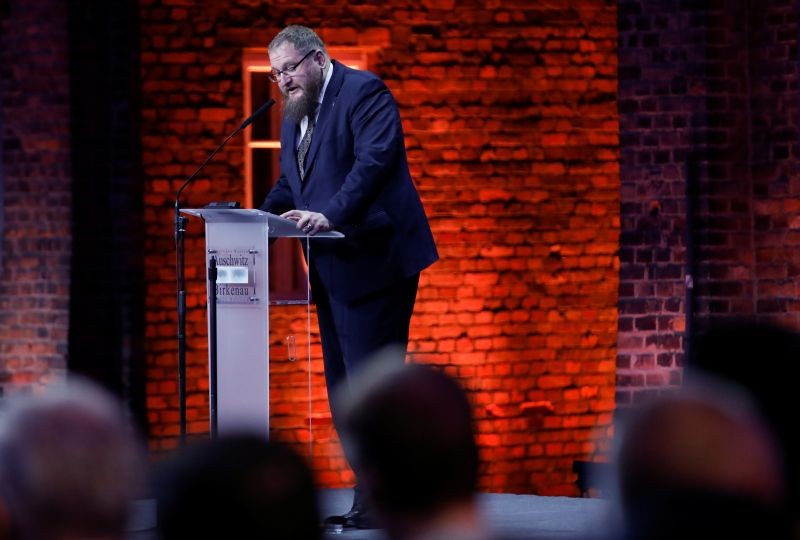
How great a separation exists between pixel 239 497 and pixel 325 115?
313 cm

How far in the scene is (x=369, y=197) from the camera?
14.1 feet

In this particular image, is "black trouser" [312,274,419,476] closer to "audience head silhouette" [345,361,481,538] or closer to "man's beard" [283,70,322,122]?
"man's beard" [283,70,322,122]

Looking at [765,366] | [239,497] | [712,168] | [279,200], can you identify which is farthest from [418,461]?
[712,168]

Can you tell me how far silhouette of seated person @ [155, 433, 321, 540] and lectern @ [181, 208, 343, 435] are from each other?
284 centimetres

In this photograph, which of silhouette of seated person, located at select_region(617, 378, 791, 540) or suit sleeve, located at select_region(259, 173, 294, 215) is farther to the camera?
suit sleeve, located at select_region(259, 173, 294, 215)

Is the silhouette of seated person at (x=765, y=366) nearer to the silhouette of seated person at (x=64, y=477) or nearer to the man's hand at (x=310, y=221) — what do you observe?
the silhouette of seated person at (x=64, y=477)

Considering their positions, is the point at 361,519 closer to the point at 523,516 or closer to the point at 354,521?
the point at 354,521

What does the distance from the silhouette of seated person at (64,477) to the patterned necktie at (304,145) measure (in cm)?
295

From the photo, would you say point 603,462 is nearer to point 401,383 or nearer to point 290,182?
point 290,182

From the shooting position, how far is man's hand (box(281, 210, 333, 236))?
163 inches

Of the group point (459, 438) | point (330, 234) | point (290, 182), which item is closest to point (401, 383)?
point (459, 438)

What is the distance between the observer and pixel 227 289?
4309mm

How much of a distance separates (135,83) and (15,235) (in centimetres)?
93

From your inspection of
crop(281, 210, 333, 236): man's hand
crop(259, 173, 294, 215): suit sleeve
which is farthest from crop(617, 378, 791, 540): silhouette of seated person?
crop(259, 173, 294, 215): suit sleeve
